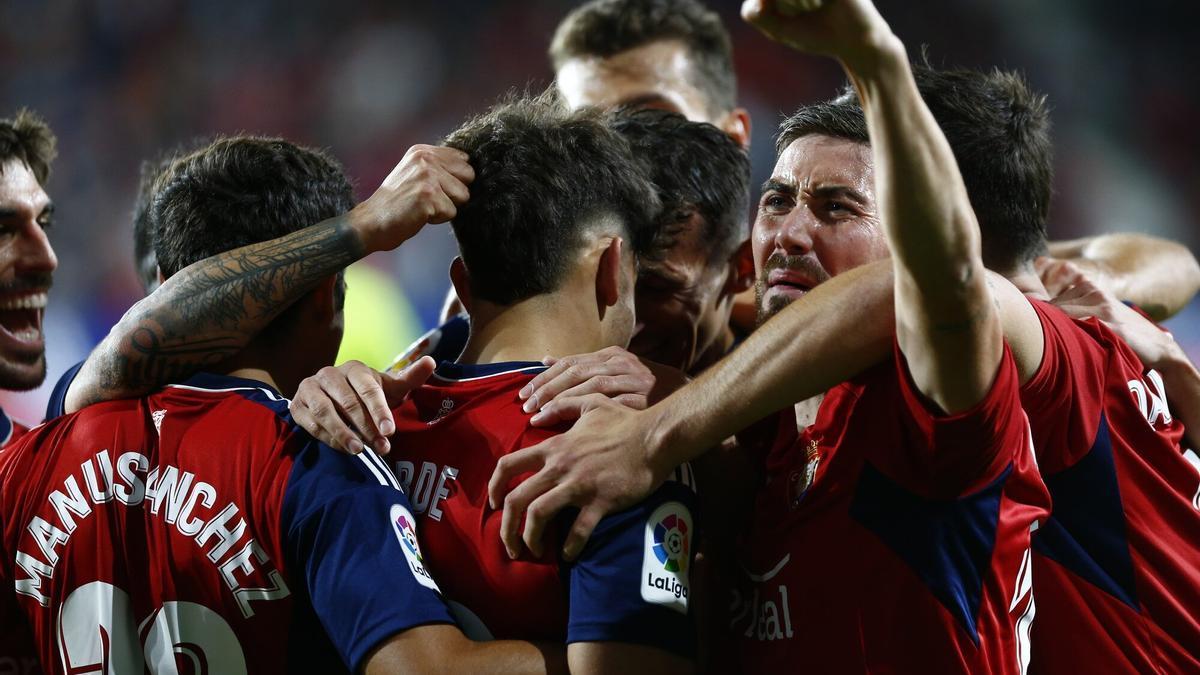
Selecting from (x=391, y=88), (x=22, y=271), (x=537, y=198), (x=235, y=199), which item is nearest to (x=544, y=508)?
(x=537, y=198)

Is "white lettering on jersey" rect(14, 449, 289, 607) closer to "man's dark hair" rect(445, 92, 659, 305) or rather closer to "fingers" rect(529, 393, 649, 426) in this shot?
"fingers" rect(529, 393, 649, 426)

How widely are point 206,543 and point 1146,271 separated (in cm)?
323

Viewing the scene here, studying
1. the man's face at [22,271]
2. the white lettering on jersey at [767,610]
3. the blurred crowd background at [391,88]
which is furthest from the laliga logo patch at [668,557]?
the blurred crowd background at [391,88]

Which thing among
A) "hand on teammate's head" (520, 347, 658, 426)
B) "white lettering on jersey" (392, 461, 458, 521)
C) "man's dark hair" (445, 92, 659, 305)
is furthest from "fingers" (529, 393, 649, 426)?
"man's dark hair" (445, 92, 659, 305)

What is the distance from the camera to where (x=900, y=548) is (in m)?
2.08

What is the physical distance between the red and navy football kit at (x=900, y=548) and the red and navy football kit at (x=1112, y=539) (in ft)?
0.43

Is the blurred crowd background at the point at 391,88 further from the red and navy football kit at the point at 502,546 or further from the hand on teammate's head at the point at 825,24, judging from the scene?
the hand on teammate's head at the point at 825,24

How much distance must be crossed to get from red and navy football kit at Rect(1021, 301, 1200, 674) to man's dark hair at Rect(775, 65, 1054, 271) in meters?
0.33

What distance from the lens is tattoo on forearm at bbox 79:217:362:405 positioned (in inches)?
95.6

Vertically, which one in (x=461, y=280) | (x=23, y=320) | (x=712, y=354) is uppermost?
(x=23, y=320)

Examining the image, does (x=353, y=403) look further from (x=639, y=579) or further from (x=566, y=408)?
(x=639, y=579)

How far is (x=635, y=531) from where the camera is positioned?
211 cm

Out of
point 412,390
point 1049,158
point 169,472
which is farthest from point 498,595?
point 1049,158

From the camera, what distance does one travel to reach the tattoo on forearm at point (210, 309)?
2.43 metres
